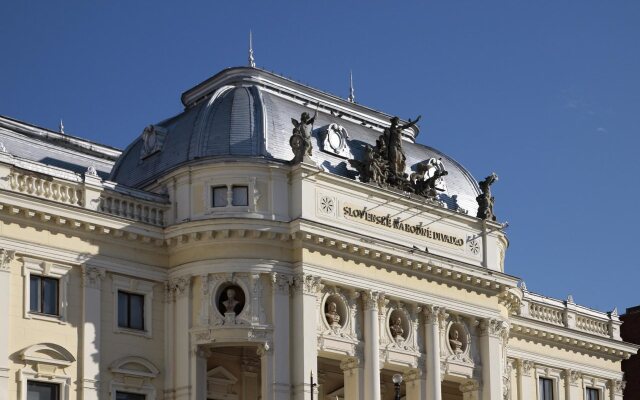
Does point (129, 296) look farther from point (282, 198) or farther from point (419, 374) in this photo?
point (419, 374)

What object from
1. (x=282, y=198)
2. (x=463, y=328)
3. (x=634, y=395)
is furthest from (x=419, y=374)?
(x=634, y=395)

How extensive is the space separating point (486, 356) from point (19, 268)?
20.8 meters

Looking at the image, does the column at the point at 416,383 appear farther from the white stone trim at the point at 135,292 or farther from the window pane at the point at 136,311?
the window pane at the point at 136,311

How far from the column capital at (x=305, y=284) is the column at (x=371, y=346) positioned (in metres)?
2.69

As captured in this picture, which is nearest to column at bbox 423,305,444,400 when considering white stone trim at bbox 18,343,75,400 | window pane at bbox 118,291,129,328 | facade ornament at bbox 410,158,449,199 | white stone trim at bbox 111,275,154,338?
facade ornament at bbox 410,158,449,199

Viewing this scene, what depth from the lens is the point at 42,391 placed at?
166 ft

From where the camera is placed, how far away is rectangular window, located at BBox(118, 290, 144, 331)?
53344 millimetres

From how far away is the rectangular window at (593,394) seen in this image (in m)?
71.9

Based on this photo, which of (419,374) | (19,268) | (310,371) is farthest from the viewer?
(419,374)

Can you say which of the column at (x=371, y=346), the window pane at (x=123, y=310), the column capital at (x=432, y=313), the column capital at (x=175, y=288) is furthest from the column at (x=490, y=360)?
the window pane at (x=123, y=310)

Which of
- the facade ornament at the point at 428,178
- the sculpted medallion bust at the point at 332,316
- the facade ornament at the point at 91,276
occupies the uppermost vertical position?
the facade ornament at the point at 428,178

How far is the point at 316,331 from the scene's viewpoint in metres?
54.4

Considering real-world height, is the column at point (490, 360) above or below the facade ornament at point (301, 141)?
below

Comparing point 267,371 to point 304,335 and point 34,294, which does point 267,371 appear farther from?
point 34,294
